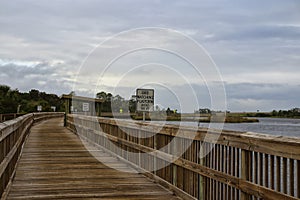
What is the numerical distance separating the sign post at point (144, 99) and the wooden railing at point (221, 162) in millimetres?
966

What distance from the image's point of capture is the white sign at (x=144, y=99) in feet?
37.0

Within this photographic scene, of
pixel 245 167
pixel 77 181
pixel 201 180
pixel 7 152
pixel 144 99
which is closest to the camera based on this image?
pixel 245 167

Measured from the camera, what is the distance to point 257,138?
4.85 m

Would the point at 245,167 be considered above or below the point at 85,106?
below

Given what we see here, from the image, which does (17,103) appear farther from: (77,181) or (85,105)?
(77,181)

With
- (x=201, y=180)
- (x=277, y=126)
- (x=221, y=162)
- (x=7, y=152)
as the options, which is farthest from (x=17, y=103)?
(x=221, y=162)

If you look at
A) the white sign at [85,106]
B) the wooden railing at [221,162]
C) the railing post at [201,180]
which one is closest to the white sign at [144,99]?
the wooden railing at [221,162]

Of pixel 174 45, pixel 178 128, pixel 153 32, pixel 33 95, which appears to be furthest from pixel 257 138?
pixel 33 95

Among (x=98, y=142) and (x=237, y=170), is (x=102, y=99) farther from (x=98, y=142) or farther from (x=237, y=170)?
(x=237, y=170)

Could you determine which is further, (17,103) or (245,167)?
(17,103)

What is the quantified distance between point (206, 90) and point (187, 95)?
1105 millimetres

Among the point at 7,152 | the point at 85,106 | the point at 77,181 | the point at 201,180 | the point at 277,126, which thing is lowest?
the point at 77,181

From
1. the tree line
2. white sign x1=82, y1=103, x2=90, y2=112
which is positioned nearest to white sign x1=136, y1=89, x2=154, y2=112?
white sign x1=82, y1=103, x2=90, y2=112

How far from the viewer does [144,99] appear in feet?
37.0
